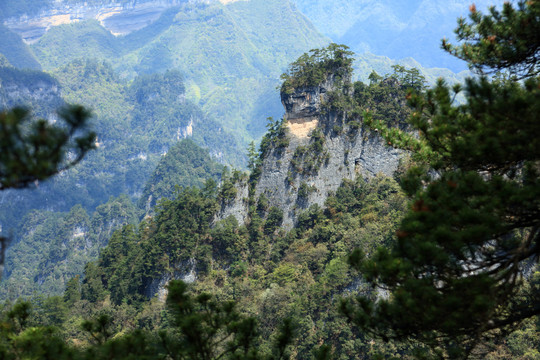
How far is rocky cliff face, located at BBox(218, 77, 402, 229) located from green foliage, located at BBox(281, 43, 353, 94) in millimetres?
481

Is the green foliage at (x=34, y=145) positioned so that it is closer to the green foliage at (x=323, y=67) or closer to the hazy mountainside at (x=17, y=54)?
the green foliage at (x=323, y=67)

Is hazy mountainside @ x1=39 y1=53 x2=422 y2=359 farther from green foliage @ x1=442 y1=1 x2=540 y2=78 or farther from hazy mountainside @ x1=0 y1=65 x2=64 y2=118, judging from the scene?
hazy mountainside @ x1=0 y1=65 x2=64 y2=118

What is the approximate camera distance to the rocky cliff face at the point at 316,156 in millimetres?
31234

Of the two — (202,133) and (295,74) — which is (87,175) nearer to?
(202,133)

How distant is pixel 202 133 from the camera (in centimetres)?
15812

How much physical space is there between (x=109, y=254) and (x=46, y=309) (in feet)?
24.4

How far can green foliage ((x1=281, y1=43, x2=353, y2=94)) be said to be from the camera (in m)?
31.0

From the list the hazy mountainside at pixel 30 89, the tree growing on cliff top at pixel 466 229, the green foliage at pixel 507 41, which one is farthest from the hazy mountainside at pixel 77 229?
the tree growing on cliff top at pixel 466 229

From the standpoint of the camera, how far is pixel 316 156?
102 ft

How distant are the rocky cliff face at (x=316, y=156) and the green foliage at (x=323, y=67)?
48cm

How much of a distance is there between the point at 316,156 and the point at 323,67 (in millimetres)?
6669

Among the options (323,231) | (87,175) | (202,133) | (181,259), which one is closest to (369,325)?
(323,231)

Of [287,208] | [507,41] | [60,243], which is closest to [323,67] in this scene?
[287,208]

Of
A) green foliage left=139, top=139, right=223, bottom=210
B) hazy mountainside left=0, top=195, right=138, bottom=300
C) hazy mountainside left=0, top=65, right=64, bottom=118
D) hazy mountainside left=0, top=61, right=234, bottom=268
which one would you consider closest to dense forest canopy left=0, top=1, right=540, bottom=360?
hazy mountainside left=0, top=195, right=138, bottom=300
